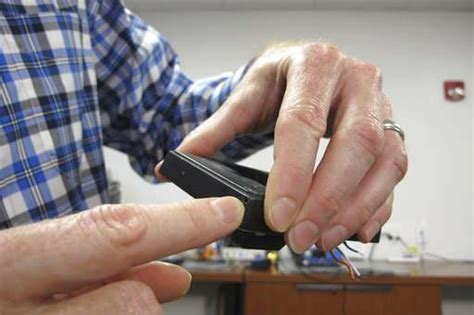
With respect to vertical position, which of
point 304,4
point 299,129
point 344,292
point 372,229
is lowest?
point 344,292

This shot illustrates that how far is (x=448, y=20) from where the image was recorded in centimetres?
302

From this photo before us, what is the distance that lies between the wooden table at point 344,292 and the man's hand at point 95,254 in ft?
7.00

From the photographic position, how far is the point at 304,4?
3.02 m

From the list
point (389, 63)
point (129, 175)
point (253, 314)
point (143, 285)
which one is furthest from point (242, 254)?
point (143, 285)

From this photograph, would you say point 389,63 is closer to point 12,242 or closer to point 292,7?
point 292,7

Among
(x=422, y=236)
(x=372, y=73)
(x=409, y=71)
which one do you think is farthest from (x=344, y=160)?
(x=409, y=71)

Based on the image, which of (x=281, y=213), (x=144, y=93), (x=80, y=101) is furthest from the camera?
(x=144, y=93)

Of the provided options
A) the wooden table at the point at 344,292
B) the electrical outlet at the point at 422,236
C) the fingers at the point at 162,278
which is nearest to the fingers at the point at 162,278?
the fingers at the point at 162,278

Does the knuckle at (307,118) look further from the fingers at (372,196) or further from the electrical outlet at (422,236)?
the electrical outlet at (422,236)

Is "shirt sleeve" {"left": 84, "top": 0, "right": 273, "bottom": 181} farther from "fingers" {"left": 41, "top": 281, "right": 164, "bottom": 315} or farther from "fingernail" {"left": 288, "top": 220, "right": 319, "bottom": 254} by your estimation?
"fingers" {"left": 41, "top": 281, "right": 164, "bottom": 315}

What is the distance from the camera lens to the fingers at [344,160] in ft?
1.23

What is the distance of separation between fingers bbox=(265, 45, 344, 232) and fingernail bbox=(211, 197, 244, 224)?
7cm

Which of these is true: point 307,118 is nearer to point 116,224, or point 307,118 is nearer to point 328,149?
point 328,149

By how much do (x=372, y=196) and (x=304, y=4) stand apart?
2.85 meters
